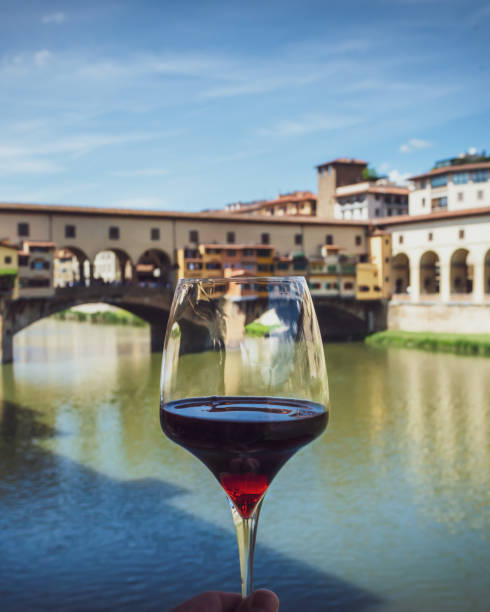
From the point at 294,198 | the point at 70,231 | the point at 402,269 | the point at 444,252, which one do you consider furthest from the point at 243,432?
the point at 294,198

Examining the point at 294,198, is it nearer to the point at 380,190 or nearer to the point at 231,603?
the point at 380,190

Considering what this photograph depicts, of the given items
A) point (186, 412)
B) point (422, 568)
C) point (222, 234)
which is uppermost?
point (222, 234)

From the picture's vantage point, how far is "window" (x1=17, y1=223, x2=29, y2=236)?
25625 mm

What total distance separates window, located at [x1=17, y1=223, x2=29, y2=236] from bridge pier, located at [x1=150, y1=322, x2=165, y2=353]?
21.5ft

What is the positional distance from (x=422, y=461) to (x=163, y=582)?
5460 millimetres

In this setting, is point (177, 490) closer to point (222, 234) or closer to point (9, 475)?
point (9, 475)

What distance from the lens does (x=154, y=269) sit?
40344 millimetres

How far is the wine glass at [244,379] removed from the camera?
3.48ft

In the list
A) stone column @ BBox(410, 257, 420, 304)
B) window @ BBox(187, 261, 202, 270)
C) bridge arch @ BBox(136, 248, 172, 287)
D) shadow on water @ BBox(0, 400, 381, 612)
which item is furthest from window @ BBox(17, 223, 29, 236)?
stone column @ BBox(410, 257, 420, 304)

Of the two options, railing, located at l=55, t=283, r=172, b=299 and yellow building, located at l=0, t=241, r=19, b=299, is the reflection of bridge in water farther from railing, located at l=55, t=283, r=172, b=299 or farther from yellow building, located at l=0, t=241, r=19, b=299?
yellow building, located at l=0, t=241, r=19, b=299

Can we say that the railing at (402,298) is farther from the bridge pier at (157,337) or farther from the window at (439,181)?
the window at (439,181)

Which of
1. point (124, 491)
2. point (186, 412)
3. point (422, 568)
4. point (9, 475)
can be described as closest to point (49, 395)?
point (9, 475)

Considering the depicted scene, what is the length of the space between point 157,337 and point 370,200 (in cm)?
2417

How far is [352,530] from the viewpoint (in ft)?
27.2
